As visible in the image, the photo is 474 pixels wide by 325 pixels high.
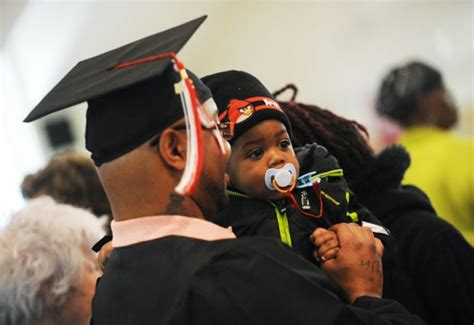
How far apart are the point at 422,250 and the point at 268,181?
1.94ft

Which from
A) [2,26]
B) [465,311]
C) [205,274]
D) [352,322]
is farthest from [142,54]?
[2,26]

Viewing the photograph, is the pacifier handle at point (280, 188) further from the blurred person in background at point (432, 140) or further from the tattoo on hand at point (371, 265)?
the blurred person in background at point (432, 140)

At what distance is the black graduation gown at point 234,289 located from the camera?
1190 mm

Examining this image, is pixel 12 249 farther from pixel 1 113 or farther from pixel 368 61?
pixel 368 61

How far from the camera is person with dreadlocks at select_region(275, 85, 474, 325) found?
1810 mm

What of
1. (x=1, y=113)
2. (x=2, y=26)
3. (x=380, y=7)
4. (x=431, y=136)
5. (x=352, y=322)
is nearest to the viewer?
(x=352, y=322)

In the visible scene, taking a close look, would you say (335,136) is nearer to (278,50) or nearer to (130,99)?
(130,99)

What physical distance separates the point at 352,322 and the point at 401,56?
538 centimetres

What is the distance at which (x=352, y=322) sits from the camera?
1.19 m

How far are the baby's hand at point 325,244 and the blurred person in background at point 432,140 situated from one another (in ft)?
4.72

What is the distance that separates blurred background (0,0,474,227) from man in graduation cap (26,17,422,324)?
4.33 metres

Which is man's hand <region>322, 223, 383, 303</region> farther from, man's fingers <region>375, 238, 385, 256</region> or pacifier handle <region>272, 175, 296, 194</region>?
pacifier handle <region>272, 175, 296, 194</region>

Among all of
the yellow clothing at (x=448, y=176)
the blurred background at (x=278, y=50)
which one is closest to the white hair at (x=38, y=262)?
the yellow clothing at (x=448, y=176)

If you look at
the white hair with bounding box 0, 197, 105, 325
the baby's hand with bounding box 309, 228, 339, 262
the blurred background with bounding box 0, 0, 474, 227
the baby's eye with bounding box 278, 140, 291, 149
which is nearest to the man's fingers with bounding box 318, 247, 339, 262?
the baby's hand with bounding box 309, 228, 339, 262
